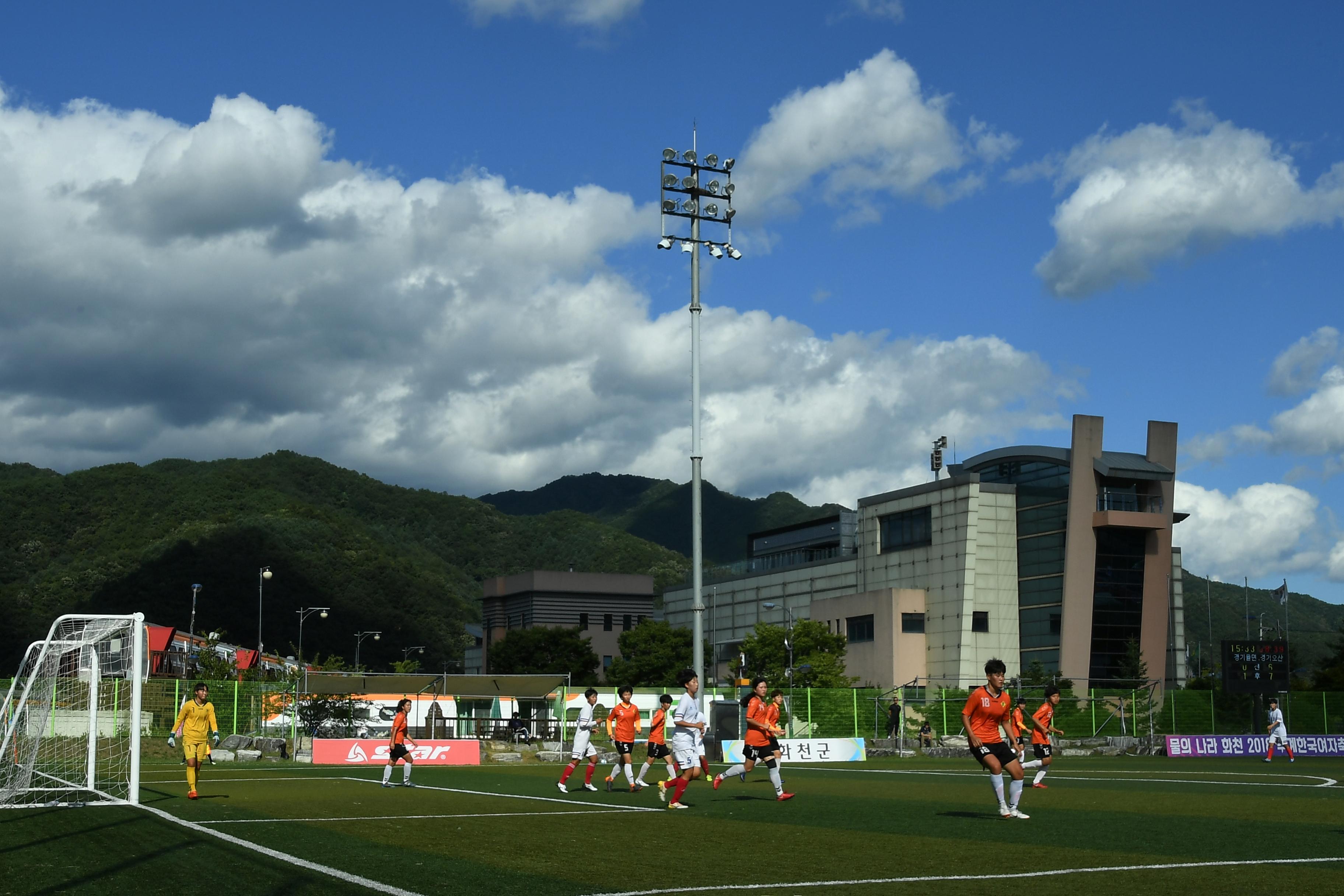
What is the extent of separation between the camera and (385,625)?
481ft

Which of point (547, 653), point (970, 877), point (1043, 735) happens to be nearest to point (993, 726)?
point (970, 877)

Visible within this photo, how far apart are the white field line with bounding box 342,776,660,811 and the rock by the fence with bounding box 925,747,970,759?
23928 mm

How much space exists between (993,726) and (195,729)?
12578 millimetres

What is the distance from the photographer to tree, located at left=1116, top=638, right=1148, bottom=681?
8144 centimetres

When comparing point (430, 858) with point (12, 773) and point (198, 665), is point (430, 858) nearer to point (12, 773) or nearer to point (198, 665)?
point (12, 773)

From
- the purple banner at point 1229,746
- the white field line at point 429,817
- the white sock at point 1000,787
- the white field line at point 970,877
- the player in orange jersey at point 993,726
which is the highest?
the player in orange jersey at point 993,726

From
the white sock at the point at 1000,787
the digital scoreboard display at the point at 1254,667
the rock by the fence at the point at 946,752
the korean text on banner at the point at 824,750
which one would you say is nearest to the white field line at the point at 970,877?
the white sock at the point at 1000,787

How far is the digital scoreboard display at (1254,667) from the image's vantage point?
4466 centimetres

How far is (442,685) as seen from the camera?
152ft

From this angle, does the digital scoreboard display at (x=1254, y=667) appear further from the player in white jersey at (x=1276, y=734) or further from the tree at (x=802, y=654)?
the tree at (x=802, y=654)

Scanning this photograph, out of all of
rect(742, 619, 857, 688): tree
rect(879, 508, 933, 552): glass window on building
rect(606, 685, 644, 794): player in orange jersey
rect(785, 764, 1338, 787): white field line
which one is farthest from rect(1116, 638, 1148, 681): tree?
rect(606, 685, 644, 794): player in orange jersey

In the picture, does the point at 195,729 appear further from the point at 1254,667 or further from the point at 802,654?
the point at 802,654

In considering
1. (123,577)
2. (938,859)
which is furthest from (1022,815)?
(123,577)

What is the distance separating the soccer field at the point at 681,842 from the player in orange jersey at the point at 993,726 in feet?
2.35
